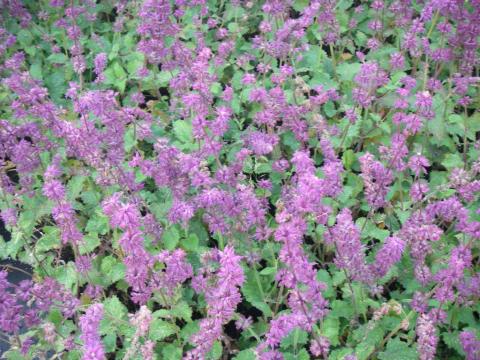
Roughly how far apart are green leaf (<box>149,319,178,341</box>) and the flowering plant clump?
0.04ft

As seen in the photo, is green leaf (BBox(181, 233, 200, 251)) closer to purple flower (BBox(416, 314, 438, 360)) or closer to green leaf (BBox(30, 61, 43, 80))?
purple flower (BBox(416, 314, 438, 360))

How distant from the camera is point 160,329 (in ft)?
10.5

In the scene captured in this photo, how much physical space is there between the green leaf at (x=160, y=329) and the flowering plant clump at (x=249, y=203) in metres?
0.01

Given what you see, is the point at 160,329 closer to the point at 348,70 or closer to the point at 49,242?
the point at 49,242

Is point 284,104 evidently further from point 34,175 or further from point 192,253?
point 34,175

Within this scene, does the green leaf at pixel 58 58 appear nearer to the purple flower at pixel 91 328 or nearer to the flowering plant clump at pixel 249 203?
the flowering plant clump at pixel 249 203

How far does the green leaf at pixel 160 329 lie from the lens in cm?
316

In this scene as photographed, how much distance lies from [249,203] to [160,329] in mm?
907

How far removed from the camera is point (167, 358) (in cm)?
321

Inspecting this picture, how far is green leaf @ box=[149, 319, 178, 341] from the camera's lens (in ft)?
10.4

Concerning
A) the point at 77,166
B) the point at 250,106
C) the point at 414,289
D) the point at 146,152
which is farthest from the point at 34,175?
the point at 414,289

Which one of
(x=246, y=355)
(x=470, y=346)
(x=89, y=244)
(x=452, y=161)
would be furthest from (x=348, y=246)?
(x=89, y=244)

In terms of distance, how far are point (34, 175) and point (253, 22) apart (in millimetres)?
2569

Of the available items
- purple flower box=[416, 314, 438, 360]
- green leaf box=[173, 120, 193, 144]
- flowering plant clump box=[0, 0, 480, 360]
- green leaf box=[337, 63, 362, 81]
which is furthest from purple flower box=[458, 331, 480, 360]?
green leaf box=[337, 63, 362, 81]
